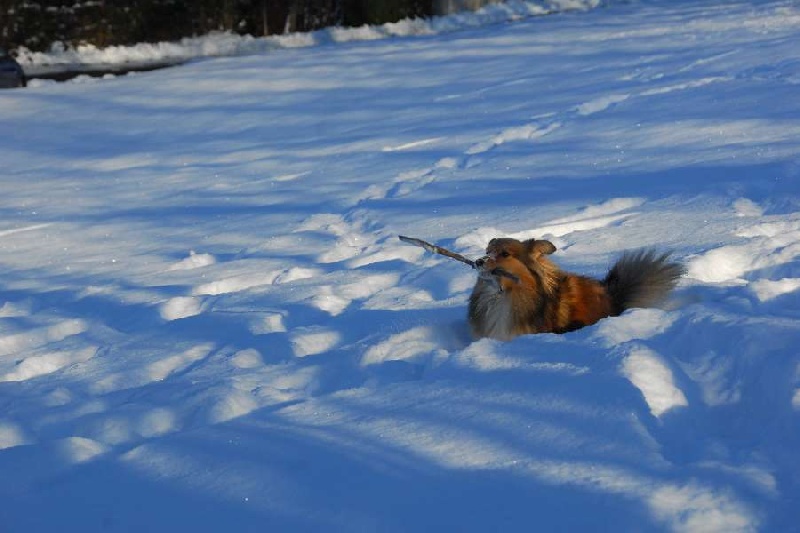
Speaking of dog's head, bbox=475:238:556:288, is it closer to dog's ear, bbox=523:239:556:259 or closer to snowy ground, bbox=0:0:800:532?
dog's ear, bbox=523:239:556:259

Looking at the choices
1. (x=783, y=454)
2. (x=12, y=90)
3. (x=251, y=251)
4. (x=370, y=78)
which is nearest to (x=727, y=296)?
(x=783, y=454)

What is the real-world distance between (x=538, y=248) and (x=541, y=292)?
0.61 ft

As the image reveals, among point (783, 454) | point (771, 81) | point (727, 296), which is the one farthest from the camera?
point (771, 81)

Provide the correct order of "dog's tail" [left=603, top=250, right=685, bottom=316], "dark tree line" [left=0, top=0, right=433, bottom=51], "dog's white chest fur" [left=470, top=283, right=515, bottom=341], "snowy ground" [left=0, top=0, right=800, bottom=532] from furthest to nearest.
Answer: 1. "dark tree line" [left=0, top=0, right=433, bottom=51]
2. "dog's tail" [left=603, top=250, right=685, bottom=316]
3. "dog's white chest fur" [left=470, top=283, right=515, bottom=341]
4. "snowy ground" [left=0, top=0, right=800, bottom=532]

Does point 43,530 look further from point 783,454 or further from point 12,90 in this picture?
point 12,90

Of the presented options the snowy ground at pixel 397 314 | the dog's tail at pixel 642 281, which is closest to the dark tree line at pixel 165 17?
the snowy ground at pixel 397 314

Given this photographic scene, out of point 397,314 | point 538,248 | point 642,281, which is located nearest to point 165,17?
point 397,314

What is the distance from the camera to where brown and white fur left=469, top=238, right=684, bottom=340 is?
4.05m

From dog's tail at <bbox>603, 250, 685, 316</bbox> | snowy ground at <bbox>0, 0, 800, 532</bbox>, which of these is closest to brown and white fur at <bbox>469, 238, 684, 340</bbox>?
dog's tail at <bbox>603, 250, 685, 316</bbox>

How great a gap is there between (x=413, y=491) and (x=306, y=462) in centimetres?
39

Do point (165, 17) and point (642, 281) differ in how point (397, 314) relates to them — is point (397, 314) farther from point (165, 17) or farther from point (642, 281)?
point (165, 17)

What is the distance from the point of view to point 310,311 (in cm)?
480

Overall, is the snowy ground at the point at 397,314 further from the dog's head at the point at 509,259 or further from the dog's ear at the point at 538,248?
the dog's ear at the point at 538,248

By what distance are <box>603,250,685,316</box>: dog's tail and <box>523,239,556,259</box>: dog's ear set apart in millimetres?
402
